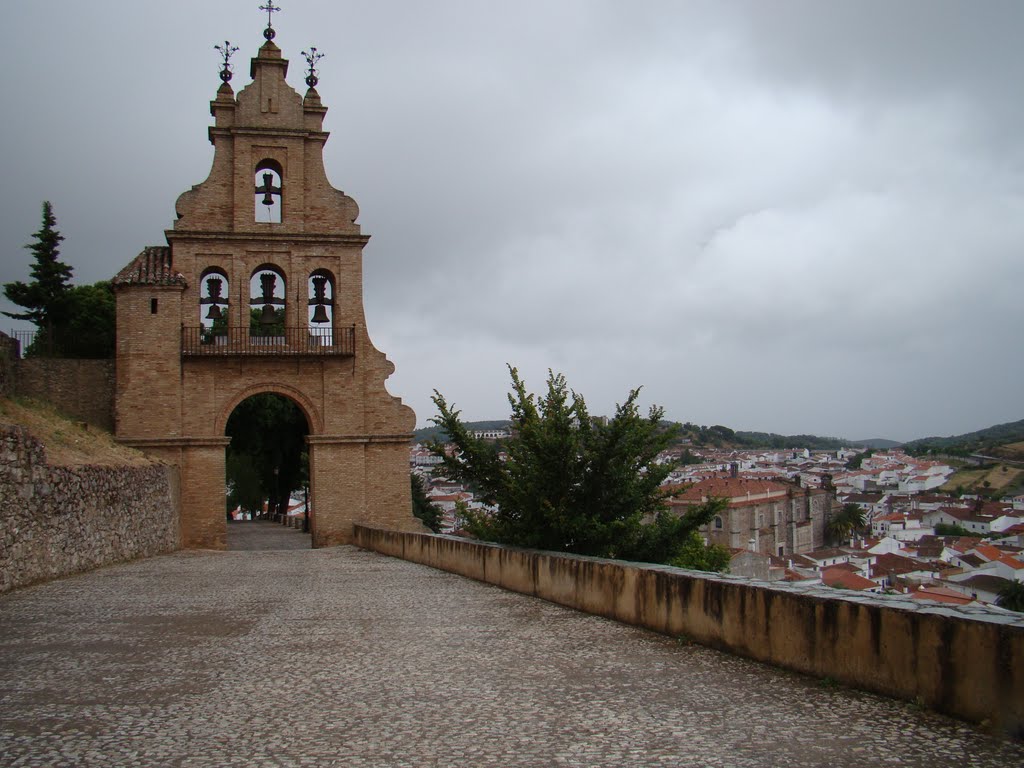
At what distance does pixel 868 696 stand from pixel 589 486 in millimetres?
8212

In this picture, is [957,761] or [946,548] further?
[946,548]

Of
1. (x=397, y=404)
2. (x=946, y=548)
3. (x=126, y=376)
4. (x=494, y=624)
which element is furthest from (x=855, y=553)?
(x=494, y=624)

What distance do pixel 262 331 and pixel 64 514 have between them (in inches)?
493

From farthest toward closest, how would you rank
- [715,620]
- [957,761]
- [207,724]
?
1. [715,620]
2. [207,724]
3. [957,761]

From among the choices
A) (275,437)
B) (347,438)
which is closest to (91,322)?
(275,437)

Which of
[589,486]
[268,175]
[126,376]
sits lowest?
[589,486]

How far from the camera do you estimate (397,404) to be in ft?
85.0

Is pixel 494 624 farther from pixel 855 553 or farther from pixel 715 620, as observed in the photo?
pixel 855 553

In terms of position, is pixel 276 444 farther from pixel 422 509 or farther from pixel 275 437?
pixel 422 509

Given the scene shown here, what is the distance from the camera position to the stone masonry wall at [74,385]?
23.9 metres

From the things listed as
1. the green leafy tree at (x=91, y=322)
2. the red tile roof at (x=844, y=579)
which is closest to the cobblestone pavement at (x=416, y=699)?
the green leafy tree at (x=91, y=322)

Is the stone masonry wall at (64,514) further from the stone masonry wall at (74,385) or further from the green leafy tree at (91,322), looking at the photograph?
the green leafy tree at (91,322)

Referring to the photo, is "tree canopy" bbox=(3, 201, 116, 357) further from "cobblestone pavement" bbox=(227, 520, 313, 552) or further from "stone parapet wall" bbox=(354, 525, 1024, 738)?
"stone parapet wall" bbox=(354, 525, 1024, 738)

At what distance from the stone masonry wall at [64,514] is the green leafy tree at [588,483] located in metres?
6.81
